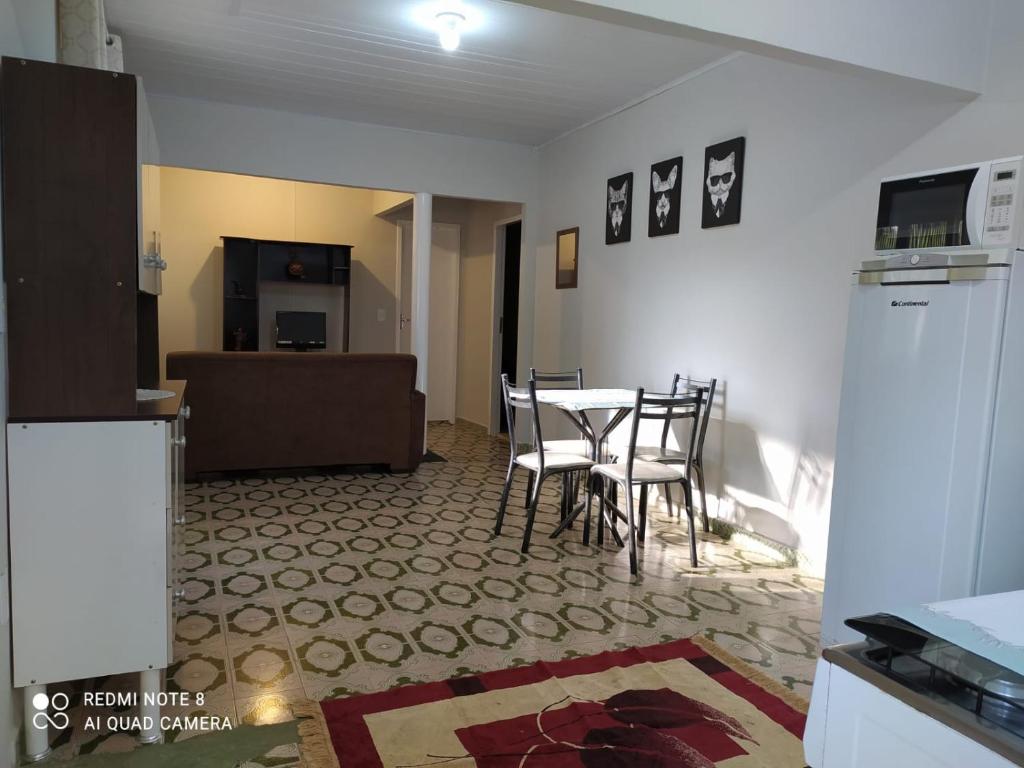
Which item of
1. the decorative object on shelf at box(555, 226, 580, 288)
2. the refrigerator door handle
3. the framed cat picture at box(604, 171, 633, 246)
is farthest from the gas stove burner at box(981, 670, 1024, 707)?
the decorative object on shelf at box(555, 226, 580, 288)

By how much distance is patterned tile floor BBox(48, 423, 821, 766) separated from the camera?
237 cm

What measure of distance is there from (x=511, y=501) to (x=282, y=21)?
3042mm

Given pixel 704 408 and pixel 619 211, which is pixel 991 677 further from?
pixel 619 211

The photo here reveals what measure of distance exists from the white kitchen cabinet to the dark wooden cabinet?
0.09m

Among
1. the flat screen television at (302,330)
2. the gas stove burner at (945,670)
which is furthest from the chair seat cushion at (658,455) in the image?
the flat screen television at (302,330)

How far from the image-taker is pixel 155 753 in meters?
1.91

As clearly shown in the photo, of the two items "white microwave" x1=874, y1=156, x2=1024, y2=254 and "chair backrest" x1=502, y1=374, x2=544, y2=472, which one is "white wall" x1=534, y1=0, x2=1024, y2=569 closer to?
"white microwave" x1=874, y1=156, x2=1024, y2=254

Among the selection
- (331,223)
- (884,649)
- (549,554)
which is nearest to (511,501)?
(549,554)

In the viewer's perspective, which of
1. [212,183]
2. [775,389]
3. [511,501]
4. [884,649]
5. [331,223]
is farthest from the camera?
[331,223]

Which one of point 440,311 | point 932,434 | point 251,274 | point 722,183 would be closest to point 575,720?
point 932,434

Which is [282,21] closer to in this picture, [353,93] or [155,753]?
[353,93]

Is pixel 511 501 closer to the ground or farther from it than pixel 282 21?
closer to the ground

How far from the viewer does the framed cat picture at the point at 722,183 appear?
3.95 m

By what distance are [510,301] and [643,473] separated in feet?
13.6
